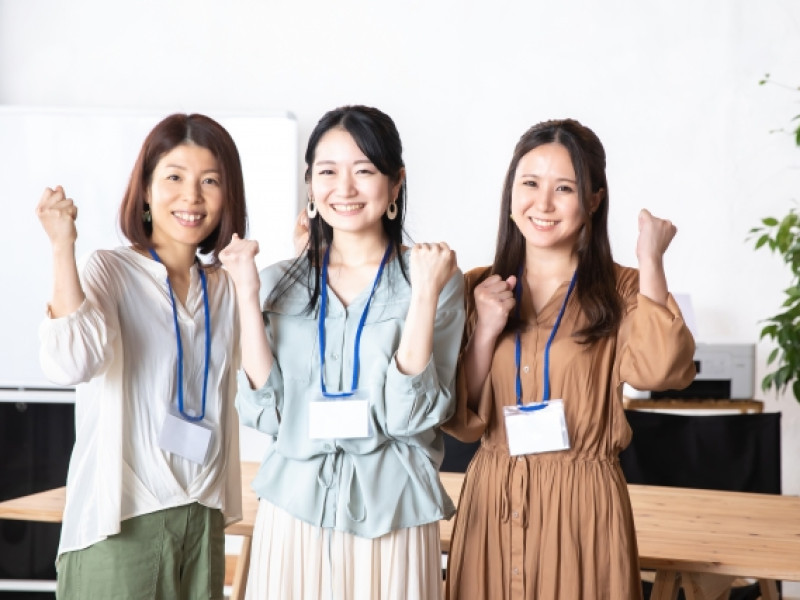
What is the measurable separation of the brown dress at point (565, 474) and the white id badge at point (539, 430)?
5cm

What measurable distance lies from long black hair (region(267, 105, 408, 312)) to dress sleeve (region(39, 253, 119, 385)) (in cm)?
36

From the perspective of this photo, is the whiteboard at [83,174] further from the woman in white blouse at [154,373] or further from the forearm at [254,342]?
the forearm at [254,342]

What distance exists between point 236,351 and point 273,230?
2.82 m

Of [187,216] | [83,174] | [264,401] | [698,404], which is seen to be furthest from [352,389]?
[83,174]

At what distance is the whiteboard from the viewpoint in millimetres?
5113

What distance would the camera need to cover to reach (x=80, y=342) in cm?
200

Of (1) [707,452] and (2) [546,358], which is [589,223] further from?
(1) [707,452]

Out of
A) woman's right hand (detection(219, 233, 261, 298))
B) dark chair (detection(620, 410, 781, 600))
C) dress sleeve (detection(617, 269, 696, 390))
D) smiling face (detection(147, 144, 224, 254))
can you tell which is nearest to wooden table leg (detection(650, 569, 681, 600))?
dress sleeve (detection(617, 269, 696, 390))

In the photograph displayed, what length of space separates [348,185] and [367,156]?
7 cm

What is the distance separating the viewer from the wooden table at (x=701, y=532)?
95.3 inches

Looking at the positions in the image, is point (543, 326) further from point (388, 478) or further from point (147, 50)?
point (147, 50)

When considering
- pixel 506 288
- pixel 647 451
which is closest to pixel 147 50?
pixel 647 451

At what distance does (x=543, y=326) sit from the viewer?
2.24m

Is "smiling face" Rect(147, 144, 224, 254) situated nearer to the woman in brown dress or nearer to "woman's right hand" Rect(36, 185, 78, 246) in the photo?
"woman's right hand" Rect(36, 185, 78, 246)
